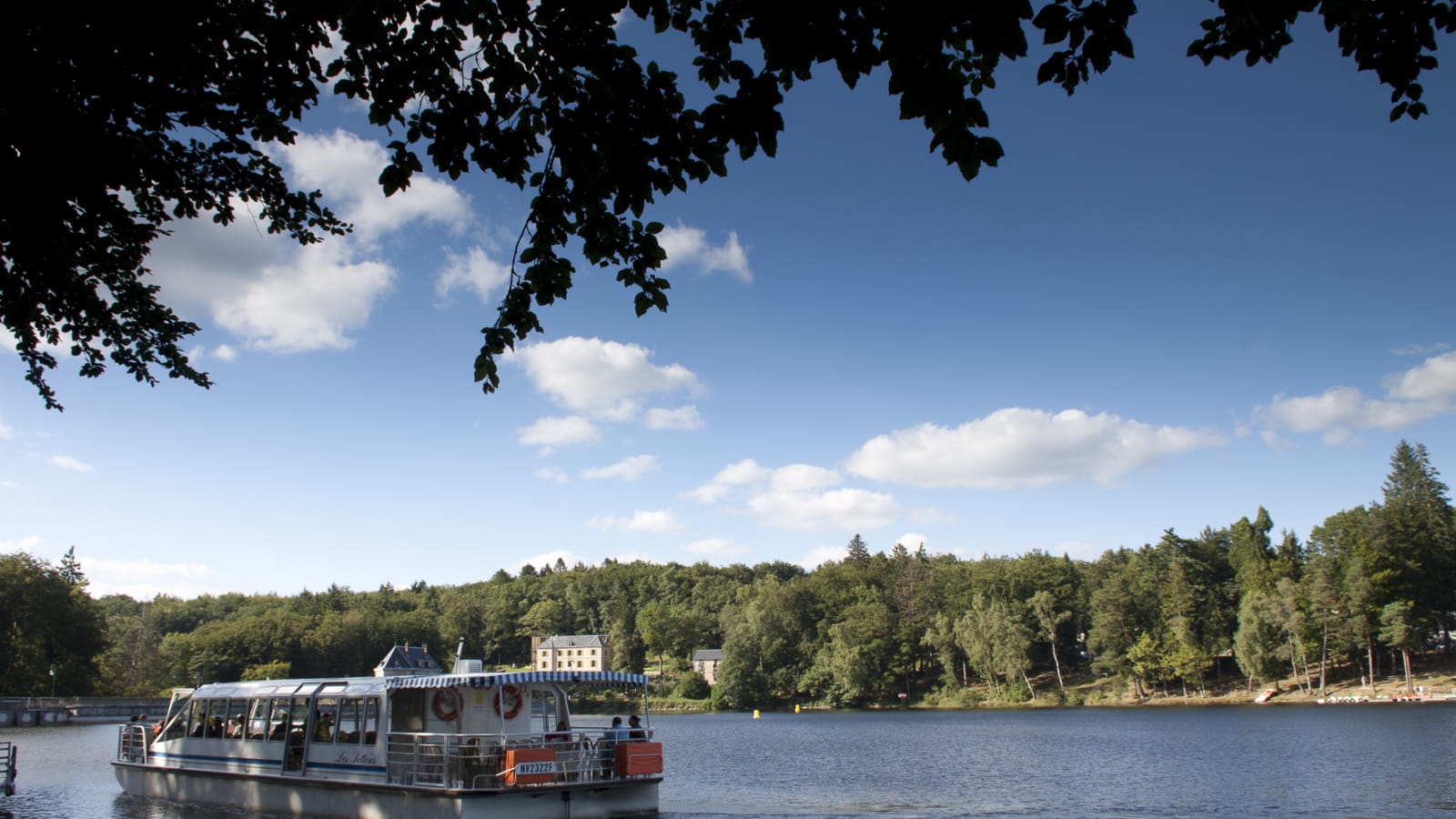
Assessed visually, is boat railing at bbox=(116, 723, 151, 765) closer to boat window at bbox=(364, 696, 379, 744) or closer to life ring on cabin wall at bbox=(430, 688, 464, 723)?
boat window at bbox=(364, 696, 379, 744)

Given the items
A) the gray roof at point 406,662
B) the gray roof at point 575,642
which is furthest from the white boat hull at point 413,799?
the gray roof at point 575,642

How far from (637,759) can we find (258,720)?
1165 centimetres

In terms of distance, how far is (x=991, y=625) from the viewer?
84812 millimetres

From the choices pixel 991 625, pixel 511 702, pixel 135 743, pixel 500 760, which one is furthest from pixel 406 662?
pixel 991 625

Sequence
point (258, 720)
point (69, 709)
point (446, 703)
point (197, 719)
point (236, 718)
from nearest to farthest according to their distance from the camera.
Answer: point (446, 703), point (258, 720), point (236, 718), point (197, 719), point (69, 709)

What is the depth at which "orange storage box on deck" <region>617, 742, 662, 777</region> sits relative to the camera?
2061 cm

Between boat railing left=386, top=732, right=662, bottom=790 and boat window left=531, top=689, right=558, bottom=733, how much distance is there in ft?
4.16

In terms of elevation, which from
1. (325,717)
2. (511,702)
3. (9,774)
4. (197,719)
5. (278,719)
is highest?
(511,702)

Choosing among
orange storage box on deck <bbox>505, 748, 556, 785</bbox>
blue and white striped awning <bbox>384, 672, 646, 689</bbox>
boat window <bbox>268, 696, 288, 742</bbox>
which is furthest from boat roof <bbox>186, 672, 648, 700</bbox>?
orange storage box on deck <bbox>505, 748, 556, 785</bbox>

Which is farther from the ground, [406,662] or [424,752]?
[424,752]

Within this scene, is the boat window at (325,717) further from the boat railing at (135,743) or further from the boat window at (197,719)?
the boat railing at (135,743)

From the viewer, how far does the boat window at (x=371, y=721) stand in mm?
21156

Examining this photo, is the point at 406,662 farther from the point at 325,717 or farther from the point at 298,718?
the point at 325,717

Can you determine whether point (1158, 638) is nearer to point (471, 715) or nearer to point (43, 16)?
point (471, 715)
